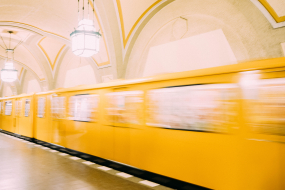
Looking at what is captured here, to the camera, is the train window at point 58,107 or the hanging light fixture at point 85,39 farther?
the train window at point 58,107

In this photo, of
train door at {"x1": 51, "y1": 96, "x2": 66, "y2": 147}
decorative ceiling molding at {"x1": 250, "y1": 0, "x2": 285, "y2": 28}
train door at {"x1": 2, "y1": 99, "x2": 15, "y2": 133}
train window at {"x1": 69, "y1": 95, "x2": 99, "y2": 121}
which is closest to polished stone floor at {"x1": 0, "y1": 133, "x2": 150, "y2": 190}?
train door at {"x1": 51, "y1": 96, "x2": 66, "y2": 147}

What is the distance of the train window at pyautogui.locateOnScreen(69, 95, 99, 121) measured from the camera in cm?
601

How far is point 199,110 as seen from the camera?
3.68 m

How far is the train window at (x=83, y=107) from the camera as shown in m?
6.01

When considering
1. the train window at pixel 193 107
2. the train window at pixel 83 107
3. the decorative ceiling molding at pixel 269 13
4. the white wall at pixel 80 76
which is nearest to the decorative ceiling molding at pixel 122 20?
the decorative ceiling molding at pixel 269 13

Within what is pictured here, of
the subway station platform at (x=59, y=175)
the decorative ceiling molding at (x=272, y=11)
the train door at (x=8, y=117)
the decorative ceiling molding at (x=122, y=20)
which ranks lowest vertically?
the subway station platform at (x=59, y=175)

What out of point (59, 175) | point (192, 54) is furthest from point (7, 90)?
point (59, 175)

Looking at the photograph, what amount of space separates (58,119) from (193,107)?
5.55m

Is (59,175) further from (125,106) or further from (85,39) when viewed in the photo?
(85,39)

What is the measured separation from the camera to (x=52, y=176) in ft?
16.4

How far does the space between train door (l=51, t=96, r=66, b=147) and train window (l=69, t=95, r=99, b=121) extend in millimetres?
627

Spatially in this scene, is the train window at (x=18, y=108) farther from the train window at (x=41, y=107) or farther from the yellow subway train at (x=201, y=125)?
the yellow subway train at (x=201, y=125)

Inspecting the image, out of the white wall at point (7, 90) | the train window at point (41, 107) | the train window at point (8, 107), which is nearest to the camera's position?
the train window at point (41, 107)

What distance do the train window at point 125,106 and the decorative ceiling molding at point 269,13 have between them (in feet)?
14.3
